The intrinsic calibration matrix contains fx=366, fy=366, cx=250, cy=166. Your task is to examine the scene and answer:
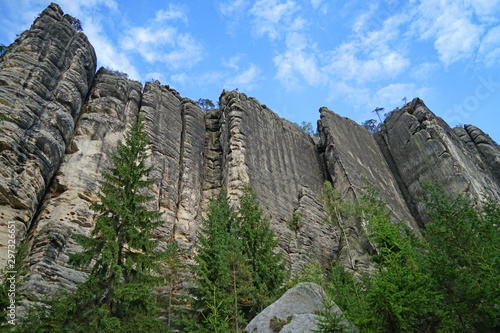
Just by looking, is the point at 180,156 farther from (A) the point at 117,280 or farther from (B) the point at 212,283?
(A) the point at 117,280

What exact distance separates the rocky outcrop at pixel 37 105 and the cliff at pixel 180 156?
0.07 m

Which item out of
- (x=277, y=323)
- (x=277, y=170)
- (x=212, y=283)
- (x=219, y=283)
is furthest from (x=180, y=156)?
(x=277, y=323)

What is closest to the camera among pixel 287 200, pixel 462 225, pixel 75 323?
pixel 75 323

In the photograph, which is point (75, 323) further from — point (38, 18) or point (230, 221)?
point (38, 18)

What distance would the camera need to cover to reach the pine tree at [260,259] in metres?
17.3

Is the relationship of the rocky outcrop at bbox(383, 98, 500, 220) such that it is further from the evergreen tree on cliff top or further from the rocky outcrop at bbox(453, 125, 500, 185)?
the evergreen tree on cliff top

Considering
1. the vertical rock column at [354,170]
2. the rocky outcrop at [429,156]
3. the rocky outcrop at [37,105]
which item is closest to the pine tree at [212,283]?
the rocky outcrop at [37,105]

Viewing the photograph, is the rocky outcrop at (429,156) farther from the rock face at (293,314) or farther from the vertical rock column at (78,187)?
the vertical rock column at (78,187)

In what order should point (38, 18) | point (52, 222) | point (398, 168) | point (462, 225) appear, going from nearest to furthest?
point (462, 225), point (52, 222), point (38, 18), point (398, 168)

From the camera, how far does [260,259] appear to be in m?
19.1

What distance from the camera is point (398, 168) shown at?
47.0 m

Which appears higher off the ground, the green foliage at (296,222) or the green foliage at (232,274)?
the green foliage at (296,222)

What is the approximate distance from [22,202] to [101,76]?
1853cm

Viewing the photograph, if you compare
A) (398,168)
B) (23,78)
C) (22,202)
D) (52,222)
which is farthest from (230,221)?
(398,168)
